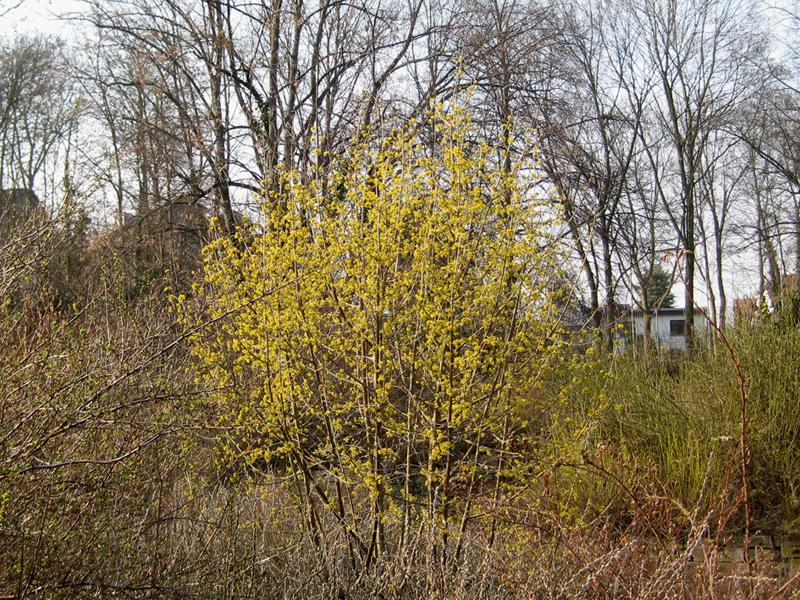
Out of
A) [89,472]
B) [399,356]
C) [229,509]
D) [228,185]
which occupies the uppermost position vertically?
[228,185]

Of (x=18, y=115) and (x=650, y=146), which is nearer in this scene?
(x=650, y=146)

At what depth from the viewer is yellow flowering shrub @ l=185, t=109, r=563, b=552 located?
14.2ft

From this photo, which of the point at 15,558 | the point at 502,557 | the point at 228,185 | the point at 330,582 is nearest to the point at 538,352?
the point at 502,557

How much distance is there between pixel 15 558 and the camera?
3006 mm

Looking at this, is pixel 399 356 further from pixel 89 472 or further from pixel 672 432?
pixel 672 432

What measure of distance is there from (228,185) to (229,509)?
7205 millimetres

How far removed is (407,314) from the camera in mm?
4465

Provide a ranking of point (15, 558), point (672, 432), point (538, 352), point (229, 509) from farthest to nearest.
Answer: point (672, 432) → point (538, 352) → point (229, 509) → point (15, 558)

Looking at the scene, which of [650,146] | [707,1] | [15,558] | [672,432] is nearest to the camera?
[15,558]

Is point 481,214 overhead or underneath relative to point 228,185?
underneath

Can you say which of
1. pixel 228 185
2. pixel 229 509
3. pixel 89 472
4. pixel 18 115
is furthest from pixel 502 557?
pixel 18 115

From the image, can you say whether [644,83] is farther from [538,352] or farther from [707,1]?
[538,352]

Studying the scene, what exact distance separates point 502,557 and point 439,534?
22.3 inches

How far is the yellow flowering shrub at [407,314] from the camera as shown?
434cm
